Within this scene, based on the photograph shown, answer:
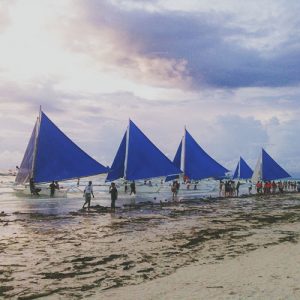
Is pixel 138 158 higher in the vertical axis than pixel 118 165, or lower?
higher

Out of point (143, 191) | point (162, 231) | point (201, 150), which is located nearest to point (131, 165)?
point (143, 191)

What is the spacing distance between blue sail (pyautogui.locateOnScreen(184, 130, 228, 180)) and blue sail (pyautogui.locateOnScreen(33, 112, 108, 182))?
68.1 feet

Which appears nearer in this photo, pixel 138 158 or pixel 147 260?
pixel 147 260

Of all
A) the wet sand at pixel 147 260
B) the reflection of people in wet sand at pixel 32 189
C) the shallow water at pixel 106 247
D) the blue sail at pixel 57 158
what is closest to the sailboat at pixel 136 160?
the blue sail at pixel 57 158

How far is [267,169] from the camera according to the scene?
71.1 m

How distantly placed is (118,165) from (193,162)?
15.3 m

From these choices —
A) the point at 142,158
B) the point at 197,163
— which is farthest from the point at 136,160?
the point at 197,163

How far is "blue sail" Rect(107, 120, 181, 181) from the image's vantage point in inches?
1797

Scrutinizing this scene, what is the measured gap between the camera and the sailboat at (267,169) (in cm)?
7062

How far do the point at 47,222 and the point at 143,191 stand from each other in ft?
101

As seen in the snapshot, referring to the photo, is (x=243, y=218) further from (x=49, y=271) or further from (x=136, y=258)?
(x=49, y=271)

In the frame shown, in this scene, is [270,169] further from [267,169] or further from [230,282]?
[230,282]

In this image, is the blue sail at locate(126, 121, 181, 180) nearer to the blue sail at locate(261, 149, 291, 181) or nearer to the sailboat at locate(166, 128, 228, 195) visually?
the sailboat at locate(166, 128, 228, 195)

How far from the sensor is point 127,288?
8281 mm
